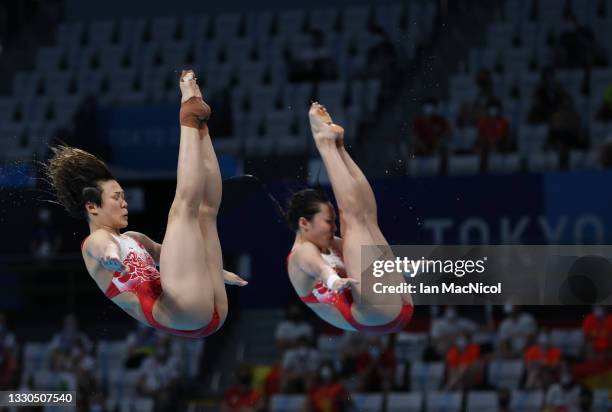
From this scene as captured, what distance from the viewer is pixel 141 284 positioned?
523 cm

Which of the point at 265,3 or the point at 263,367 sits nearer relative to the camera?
the point at 263,367

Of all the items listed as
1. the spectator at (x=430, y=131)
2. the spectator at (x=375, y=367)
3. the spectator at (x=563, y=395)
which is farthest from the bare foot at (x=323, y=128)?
the spectator at (x=563, y=395)

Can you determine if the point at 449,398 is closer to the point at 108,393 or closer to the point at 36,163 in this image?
the point at 108,393

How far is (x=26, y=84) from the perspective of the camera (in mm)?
9656

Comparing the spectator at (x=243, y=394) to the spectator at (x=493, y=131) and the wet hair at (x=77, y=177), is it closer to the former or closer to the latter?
the spectator at (x=493, y=131)

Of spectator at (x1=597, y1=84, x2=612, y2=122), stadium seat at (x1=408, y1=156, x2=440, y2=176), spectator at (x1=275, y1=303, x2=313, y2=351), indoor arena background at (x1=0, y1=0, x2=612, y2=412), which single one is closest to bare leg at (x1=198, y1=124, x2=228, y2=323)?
indoor arena background at (x1=0, y1=0, x2=612, y2=412)

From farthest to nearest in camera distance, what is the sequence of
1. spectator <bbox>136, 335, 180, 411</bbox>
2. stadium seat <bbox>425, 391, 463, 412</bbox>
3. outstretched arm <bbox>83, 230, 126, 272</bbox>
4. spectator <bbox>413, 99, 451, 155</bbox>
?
stadium seat <bbox>425, 391, 463, 412</bbox>, spectator <bbox>136, 335, 180, 411</bbox>, spectator <bbox>413, 99, 451, 155</bbox>, outstretched arm <bbox>83, 230, 126, 272</bbox>

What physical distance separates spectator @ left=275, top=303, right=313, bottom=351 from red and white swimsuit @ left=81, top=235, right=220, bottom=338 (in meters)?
2.00

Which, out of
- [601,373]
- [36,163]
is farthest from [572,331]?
[36,163]

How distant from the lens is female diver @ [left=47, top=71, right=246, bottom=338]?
16.6ft

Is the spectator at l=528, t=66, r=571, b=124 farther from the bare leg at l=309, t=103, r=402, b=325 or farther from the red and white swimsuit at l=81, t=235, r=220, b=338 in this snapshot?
the red and white swimsuit at l=81, t=235, r=220, b=338

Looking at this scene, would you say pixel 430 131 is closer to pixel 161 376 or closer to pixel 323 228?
pixel 323 228

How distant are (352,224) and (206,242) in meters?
0.71

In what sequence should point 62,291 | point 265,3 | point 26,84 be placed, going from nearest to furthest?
point 62,291
point 26,84
point 265,3
